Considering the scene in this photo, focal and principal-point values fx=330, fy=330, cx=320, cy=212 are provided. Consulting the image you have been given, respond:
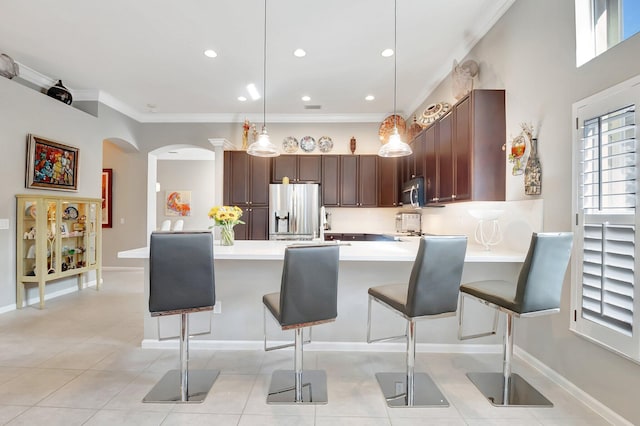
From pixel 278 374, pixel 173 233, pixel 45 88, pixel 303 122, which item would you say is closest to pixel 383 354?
pixel 278 374

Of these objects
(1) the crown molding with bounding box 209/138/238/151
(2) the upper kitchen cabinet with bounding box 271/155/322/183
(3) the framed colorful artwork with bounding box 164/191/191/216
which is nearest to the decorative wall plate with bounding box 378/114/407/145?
(2) the upper kitchen cabinet with bounding box 271/155/322/183

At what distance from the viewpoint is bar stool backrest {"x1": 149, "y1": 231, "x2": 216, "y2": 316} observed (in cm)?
192

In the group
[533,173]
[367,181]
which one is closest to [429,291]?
[533,173]

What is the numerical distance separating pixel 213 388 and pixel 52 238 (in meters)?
3.42

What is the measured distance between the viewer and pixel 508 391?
213 centimetres

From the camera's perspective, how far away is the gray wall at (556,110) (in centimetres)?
180

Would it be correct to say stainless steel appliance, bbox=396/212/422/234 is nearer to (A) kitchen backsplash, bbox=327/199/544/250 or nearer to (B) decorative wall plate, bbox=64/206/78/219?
(A) kitchen backsplash, bbox=327/199/544/250

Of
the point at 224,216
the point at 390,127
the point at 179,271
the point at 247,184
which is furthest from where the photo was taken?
the point at 247,184

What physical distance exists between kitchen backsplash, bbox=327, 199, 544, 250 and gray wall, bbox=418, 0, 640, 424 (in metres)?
0.11

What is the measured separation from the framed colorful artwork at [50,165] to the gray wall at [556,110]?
5.27 metres

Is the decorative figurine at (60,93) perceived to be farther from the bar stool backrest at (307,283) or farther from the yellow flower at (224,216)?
the bar stool backrest at (307,283)

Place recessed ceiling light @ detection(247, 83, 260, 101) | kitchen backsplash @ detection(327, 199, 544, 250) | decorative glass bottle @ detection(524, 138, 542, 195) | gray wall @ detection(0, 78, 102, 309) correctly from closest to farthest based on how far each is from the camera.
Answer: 1. decorative glass bottle @ detection(524, 138, 542, 195)
2. kitchen backsplash @ detection(327, 199, 544, 250)
3. gray wall @ detection(0, 78, 102, 309)
4. recessed ceiling light @ detection(247, 83, 260, 101)

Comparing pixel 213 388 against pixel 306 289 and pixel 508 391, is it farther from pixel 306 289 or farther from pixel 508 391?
pixel 508 391

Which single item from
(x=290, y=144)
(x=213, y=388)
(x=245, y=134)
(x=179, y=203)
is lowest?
(x=213, y=388)
